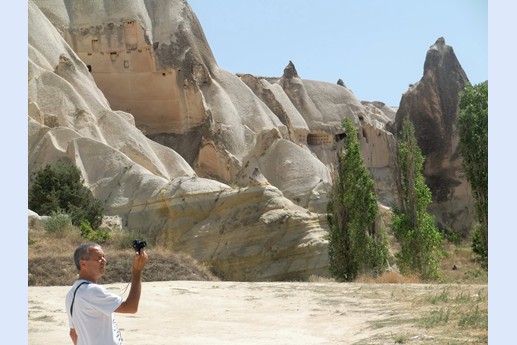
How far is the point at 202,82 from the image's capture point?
4059 centimetres

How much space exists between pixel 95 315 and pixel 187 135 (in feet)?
110

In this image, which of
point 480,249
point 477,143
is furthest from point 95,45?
point 477,143

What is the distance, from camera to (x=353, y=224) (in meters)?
20.4

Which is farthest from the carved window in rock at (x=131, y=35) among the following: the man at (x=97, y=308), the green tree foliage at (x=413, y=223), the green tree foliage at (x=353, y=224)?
the man at (x=97, y=308)

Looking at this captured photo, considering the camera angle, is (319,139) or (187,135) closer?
(187,135)

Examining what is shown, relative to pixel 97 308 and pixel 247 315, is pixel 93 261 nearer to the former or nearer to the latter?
pixel 97 308

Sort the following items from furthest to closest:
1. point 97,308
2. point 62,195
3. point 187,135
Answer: point 187,135, point 62,195, point 97,308

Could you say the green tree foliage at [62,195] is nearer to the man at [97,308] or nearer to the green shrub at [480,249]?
the green shrub at [480,249]

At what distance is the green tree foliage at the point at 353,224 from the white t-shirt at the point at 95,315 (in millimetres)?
15147

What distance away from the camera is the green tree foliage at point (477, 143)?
59.4ft

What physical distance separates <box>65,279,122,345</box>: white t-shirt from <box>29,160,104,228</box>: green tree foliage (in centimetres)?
1850

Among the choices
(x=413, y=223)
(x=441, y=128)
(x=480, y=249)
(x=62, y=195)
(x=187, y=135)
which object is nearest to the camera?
(x=480, y=249)

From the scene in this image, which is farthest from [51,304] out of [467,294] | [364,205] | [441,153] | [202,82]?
[441,153]

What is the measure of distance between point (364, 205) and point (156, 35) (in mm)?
22487
